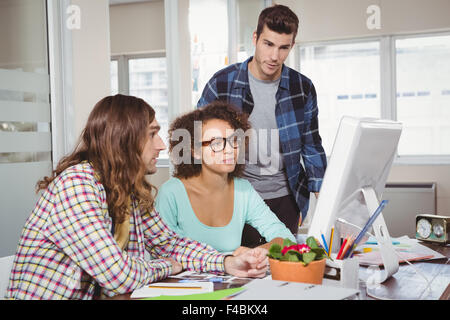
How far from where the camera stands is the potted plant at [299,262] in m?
0.98

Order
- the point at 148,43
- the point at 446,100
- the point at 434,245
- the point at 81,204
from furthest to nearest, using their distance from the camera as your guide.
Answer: the point at 446,100, the point at 148,43, the point at 434,245, the point at 81,204

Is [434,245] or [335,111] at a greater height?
[335,111]

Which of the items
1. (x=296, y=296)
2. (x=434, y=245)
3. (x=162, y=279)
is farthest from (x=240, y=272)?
(x=434, y=245)

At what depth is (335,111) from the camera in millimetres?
4875

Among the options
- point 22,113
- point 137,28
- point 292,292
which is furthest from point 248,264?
point 137,28

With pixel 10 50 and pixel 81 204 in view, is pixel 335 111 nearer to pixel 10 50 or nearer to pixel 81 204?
pixel 10 50

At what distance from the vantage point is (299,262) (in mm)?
984

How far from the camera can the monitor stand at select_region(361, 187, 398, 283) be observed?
1.16 meters

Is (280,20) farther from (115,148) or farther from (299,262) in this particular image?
(299,262)

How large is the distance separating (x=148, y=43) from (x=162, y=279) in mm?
3288

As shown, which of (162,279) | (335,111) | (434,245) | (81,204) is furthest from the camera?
(335,111)

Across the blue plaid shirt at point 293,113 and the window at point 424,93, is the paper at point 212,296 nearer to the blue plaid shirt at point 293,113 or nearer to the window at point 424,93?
the blue plaid shirt at point 293,113

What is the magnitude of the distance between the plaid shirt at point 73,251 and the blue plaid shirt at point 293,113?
3.44 feet

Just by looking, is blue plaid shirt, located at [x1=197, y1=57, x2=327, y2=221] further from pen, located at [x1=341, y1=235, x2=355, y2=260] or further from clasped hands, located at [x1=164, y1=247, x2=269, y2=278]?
pen, located at [x1=341, y1=235, x2=355, y2=260]
